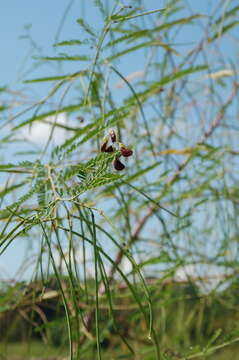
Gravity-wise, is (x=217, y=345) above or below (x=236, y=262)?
below

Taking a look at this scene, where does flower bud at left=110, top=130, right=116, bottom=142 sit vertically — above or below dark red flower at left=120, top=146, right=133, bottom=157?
above

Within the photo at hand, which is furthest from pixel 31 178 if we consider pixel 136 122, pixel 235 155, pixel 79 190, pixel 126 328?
pixel 126 328

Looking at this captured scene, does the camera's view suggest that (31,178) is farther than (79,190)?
Yes

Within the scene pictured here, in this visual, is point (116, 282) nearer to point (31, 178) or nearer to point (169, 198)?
point (169, 198)

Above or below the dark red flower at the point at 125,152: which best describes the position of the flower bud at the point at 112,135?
Answer: above

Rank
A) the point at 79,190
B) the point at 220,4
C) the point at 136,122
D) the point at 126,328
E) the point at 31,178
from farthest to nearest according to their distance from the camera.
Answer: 1. the point at 126,328
2. the point at 220,4
3. the point at 136,122
4. the point at 31,178
5. the point at 79,190

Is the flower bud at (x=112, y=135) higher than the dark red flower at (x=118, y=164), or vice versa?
the flower bud at (x=112, y=135)

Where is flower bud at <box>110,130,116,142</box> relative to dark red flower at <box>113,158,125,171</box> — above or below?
above

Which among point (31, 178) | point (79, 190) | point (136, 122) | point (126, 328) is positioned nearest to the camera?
point (79, 190)
